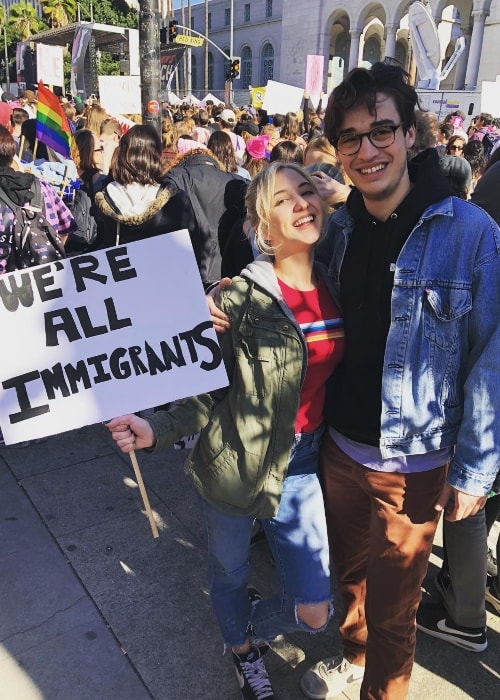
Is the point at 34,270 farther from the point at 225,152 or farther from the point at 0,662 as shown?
the point at 225,152

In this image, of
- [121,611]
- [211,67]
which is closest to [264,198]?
[121,611]

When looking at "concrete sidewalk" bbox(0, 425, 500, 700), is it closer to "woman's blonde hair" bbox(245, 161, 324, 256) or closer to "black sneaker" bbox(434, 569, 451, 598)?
"black sneaker" bbox(434, 569, 451, 598)

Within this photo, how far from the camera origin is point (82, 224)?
4.93 metres

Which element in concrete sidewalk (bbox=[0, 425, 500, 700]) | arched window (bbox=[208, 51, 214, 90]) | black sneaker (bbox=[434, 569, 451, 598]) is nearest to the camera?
concrete sidewalk (bbox=[0, 425, 500, 700])

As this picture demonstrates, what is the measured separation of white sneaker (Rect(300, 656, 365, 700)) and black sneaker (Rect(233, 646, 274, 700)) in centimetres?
16

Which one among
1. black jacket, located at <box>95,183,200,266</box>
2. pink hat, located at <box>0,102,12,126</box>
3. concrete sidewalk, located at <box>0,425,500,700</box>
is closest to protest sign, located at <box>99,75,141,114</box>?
pink hat, located at <box>0,102,12,126</box>

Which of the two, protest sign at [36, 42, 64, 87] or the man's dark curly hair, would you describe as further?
protest sign at [36, 42, 64, 87]

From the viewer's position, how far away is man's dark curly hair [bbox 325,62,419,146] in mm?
1772

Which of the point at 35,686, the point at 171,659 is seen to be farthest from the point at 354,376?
the point at 35,686

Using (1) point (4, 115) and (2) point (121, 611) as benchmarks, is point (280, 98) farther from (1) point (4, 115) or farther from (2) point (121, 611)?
(2) point (121, 611)

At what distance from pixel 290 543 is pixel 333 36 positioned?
6165 centimetres

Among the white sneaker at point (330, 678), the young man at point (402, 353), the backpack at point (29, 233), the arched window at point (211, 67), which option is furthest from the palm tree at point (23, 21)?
the white sneaker at point (330, 678)

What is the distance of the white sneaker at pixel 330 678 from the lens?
229 cm

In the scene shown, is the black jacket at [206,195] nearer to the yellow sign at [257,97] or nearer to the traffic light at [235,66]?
the yellow sign at [257,97]
